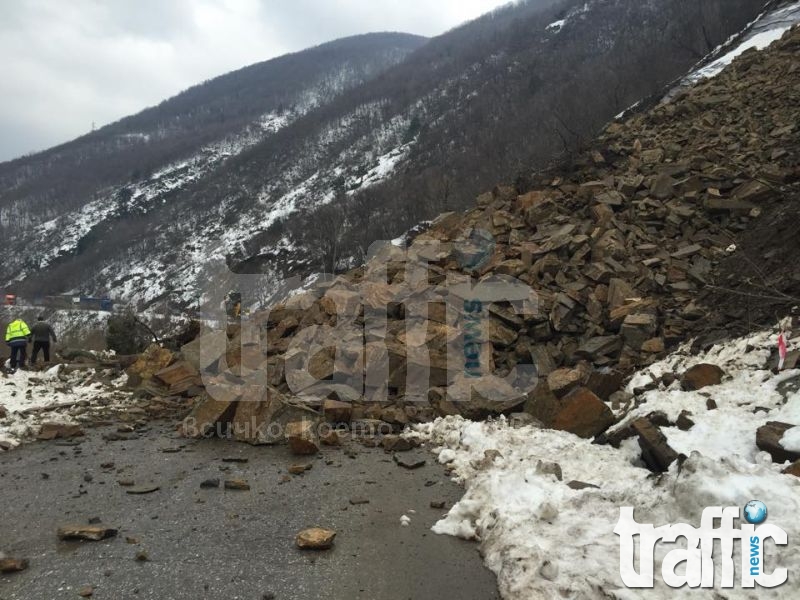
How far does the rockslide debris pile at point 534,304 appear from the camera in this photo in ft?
24.1

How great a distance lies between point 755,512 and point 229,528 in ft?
12.9

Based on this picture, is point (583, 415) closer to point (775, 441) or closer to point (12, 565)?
point (775, 441)

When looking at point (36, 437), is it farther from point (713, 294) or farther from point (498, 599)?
point (713, 294)

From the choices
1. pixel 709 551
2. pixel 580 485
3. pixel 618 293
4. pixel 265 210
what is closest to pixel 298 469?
pixel 580 485

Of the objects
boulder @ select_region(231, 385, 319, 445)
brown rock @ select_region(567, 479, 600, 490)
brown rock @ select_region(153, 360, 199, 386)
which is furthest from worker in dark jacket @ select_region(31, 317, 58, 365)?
brown rock @ select_region(567, 479, 600, 490)

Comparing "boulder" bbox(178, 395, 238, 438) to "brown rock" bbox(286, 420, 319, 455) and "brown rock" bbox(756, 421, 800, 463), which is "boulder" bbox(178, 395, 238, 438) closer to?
"brown rock" bbox(286, 420, 319, 455)

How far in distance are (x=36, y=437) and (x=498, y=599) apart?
6826 millimetres

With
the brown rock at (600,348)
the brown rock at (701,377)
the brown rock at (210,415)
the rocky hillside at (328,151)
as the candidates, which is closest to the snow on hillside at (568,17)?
the rocky hillside at (328,151)

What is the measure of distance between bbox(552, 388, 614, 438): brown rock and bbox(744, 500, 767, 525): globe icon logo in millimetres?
2526

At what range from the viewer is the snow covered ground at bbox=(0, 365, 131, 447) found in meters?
7.29

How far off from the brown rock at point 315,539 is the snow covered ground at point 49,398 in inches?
198

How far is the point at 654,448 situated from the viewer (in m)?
4.52

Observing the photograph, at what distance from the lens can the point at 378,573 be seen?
370 cm

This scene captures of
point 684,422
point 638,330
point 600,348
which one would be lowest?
point 684,422
